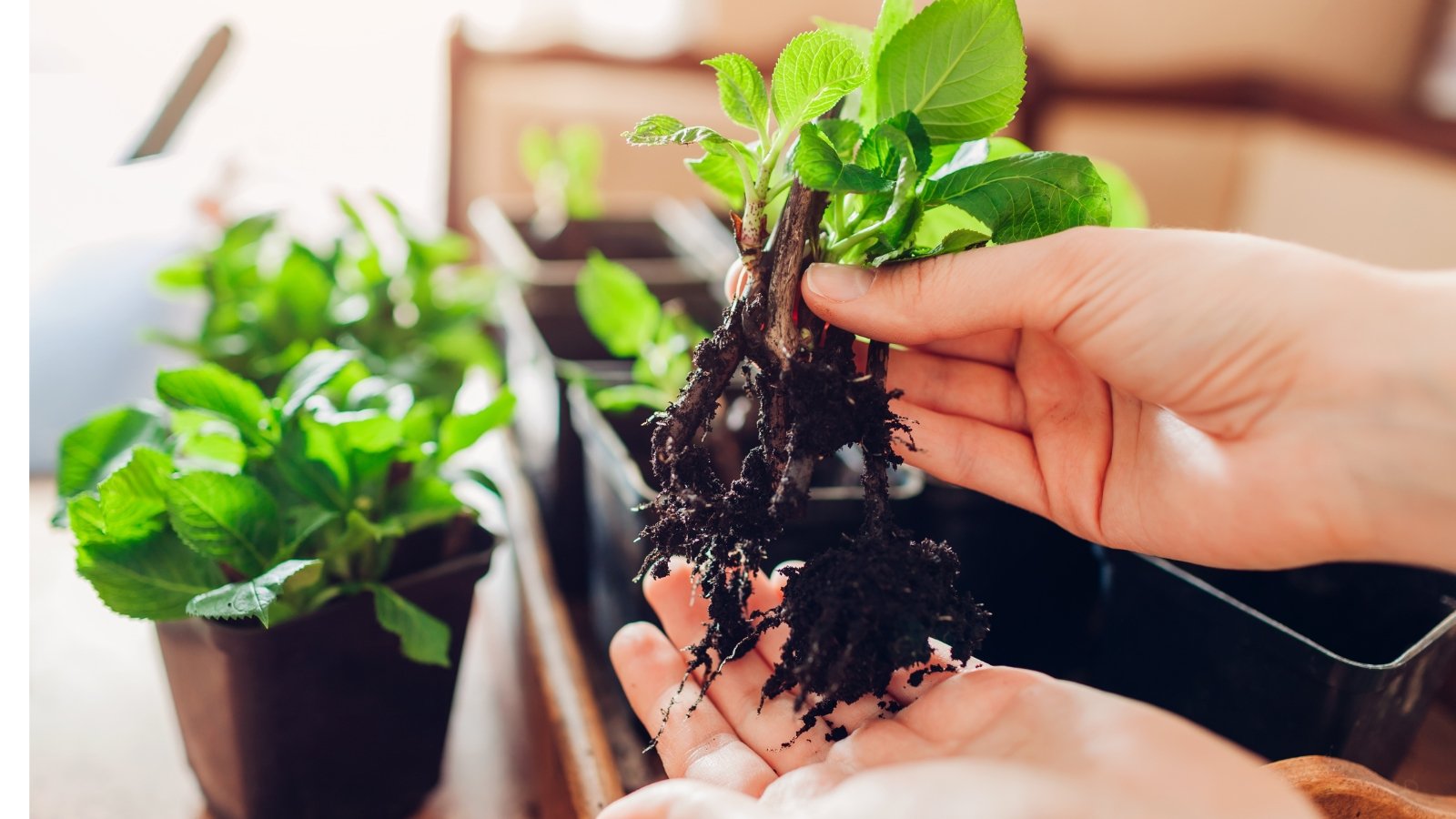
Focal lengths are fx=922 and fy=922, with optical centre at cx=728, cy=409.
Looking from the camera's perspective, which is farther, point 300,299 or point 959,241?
point 300,299

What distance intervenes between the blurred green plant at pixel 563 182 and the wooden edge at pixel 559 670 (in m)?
0.48

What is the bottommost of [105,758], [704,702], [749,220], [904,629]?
[105,758]

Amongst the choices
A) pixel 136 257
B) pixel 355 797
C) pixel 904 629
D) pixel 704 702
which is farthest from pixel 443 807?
pixel 136 257

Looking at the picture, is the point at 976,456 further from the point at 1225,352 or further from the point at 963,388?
the point at 1225,352

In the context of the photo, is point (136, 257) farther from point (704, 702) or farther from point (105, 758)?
point (704, 702)

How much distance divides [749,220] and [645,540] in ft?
0.82

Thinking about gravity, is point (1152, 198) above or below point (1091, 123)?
below

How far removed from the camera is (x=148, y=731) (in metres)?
0.75

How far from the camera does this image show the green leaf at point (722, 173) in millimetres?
540

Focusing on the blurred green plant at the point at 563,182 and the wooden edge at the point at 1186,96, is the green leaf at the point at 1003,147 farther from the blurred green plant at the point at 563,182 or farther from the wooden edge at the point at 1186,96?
the wooden edge at the point at 1186,96

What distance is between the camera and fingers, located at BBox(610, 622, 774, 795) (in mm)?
530

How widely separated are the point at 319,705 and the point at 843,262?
442 millimetres

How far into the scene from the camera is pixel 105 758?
71 cm

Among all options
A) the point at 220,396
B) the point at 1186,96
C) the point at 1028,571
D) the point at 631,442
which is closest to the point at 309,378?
the point at 220,396
